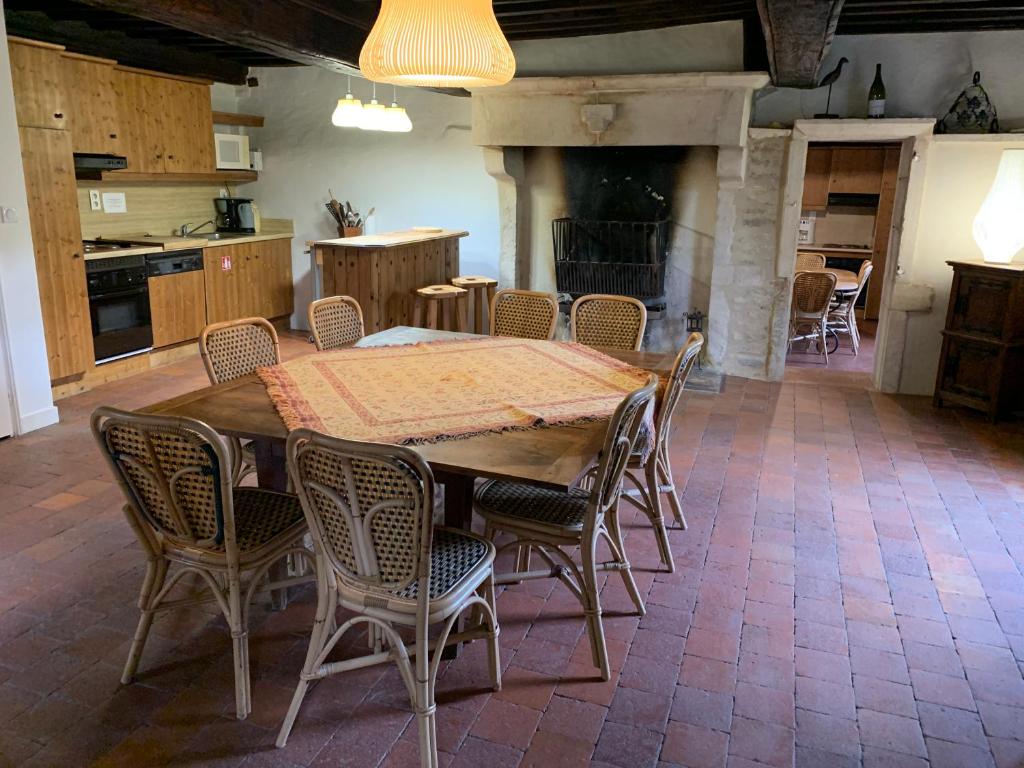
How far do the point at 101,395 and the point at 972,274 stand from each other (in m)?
5.53

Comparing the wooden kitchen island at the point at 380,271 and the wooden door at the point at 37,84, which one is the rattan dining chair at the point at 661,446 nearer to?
the wooden kitchen island at the point at 380,271

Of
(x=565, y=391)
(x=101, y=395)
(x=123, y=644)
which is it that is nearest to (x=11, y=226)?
(x=101, y=395)

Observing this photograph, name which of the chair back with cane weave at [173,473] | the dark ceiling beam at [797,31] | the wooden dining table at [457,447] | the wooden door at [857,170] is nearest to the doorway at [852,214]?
the wooden door at [857,170]

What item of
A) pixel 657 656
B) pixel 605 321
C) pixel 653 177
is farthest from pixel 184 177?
pixel 657 656

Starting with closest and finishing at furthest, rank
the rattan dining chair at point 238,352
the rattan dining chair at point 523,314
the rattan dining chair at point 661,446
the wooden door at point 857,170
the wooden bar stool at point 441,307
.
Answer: the rattan dining chair at point 661,446, the rattan dining chair at point 238,352, the rattan dining chair at point 523,314, the wooden bar stool at point 441,307, the wooden door at point 857,170

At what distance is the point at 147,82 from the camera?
224 inches

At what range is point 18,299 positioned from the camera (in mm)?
4121

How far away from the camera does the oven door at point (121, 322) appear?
512 centimetres

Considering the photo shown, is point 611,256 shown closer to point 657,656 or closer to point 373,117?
point 373,117

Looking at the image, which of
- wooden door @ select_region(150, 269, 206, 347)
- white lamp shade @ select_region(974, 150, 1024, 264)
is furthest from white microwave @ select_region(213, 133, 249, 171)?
white lamp shade @ select_region(974, 150, 1024, 264)

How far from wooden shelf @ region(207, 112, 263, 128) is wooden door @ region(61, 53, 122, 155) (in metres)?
1.11

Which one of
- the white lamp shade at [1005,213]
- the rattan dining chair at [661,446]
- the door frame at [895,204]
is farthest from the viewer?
the door frame at [895,204]

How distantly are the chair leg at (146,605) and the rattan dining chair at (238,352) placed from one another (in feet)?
2.00

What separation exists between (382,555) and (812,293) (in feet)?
17.2
